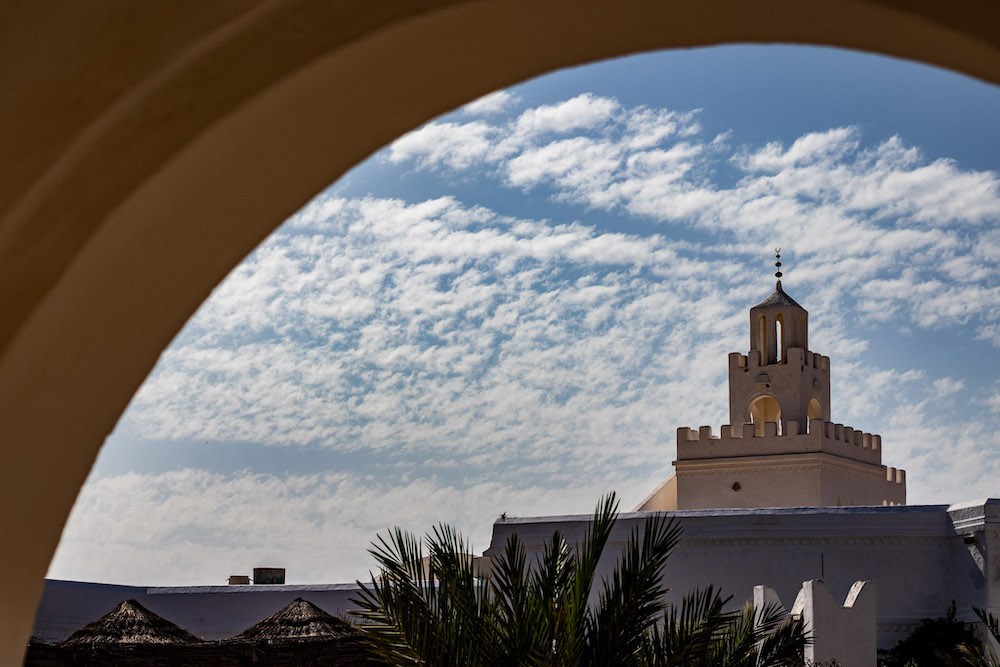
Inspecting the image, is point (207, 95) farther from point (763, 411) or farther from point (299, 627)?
point (763, 411)

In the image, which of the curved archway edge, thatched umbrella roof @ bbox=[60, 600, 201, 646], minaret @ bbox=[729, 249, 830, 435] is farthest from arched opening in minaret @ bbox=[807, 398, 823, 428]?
the curved archway edge

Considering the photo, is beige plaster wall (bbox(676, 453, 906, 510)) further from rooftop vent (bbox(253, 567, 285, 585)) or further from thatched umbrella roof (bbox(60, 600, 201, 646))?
thatched umbrella roof (bbox(60, 600, 201, 646))

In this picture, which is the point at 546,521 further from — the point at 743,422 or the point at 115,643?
the point at 743,422

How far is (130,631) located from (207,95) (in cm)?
1387

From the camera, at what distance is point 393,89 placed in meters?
1.89

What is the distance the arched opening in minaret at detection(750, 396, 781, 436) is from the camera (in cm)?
4016

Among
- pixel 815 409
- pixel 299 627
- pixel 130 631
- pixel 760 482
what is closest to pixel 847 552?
pixel 299 627

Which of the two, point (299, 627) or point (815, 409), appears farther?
point (815, 409)

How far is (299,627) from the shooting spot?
1480 cm

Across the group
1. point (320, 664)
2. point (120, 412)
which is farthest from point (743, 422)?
point (120, 412)

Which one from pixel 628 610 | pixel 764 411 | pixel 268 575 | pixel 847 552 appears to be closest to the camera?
pixel 628 610

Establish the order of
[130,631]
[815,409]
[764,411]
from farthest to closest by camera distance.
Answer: [764,411]
[815,409]
[130,631]

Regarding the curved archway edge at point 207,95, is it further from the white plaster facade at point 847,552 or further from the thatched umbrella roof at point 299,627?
the white plaster facade at point 847,552

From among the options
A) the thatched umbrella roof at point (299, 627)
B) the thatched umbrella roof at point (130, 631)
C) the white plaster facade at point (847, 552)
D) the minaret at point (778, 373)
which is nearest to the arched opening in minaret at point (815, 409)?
the minaret at point (778, 373)
